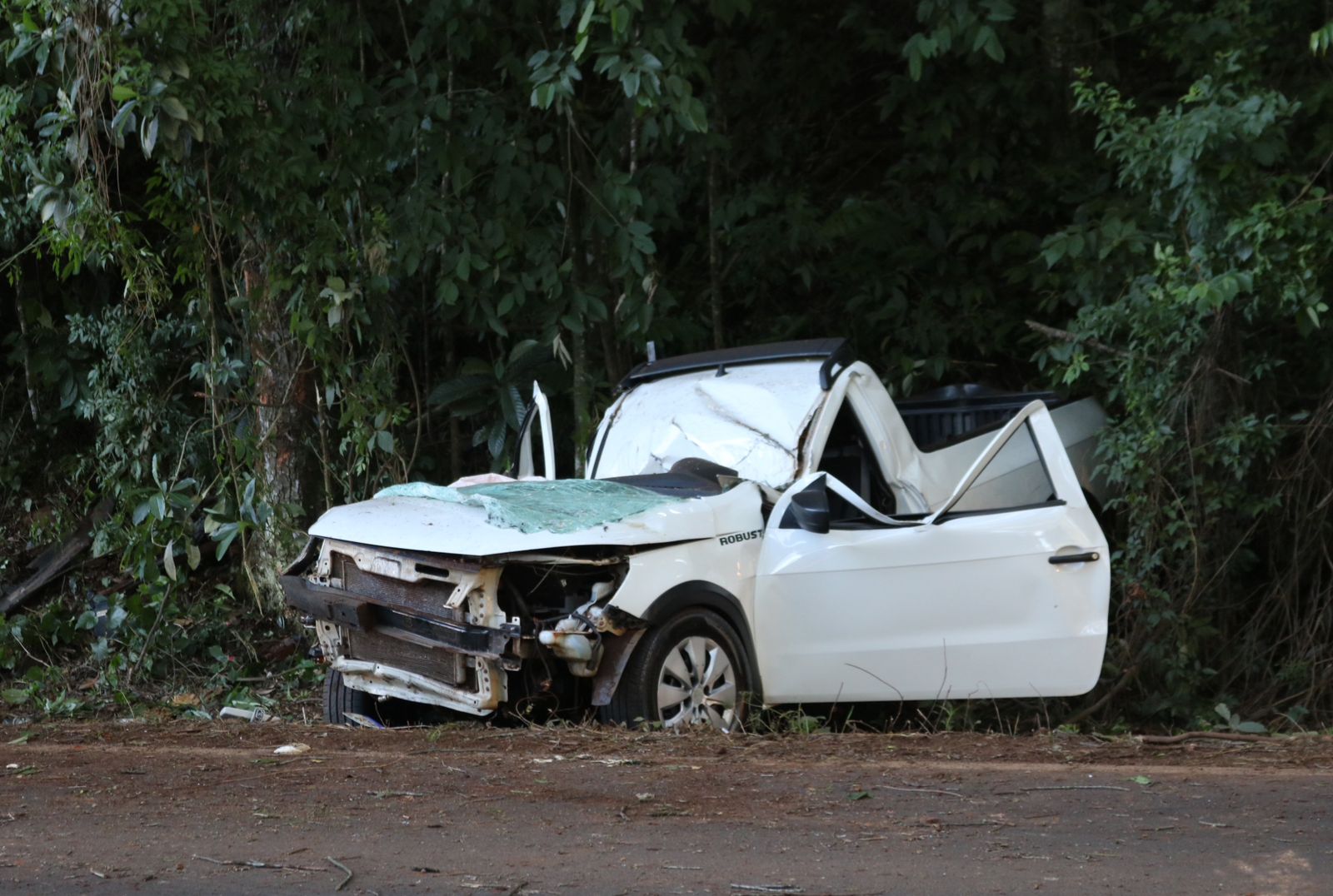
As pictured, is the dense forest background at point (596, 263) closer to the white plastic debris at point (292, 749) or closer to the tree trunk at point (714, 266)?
the tree trunk at point (714, 266)

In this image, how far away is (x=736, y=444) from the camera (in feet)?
23.0

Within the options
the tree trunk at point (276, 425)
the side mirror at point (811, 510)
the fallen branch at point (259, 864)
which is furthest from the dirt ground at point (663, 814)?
the tree trunk at point (276, 425)

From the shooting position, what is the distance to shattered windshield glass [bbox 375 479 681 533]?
5.83 m

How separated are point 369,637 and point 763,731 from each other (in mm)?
1722

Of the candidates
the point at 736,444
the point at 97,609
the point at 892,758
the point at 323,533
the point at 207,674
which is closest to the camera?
the point at 892,758

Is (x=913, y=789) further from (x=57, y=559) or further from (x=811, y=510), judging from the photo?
(x=57, y=559)

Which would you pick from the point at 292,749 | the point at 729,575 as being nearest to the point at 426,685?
the point at 292,749

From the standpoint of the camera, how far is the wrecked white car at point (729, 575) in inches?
230

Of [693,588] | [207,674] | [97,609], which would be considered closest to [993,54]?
[693,588]

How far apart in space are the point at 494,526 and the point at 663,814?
1.45m

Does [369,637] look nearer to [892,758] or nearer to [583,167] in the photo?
[892,758]

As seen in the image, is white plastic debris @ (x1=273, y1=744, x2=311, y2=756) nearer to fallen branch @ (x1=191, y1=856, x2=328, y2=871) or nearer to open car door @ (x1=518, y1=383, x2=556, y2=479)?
fallen branch @ (x1=191, y1=856, x2=328, y2=871)

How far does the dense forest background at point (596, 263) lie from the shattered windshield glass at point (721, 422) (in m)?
1.69

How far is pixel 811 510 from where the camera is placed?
6.21 metres
